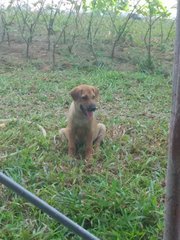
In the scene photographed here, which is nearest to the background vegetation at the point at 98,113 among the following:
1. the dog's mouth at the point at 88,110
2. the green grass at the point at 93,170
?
the green grass at the point at 93,170

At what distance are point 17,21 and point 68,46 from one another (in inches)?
69.7

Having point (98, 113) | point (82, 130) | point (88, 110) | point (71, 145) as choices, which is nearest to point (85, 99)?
point (88, 110)

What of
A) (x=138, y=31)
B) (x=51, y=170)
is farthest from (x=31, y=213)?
(x=138, y=31)

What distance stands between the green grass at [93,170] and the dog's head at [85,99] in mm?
444

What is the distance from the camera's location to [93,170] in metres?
4.00

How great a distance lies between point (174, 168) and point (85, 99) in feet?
10.8

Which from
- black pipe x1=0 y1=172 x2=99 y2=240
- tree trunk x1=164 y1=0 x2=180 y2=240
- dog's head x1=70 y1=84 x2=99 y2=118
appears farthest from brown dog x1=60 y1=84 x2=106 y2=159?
tree trunk x1=164 y1=0 x2=180 y2=240

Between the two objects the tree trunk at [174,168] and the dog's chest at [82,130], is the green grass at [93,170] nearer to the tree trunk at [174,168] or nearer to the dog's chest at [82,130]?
the dog's chest at [82,130]

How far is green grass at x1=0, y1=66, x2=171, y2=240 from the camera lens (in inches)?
121

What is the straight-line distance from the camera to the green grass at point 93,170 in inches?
121

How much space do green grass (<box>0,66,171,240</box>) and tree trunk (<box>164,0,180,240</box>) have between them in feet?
5.49

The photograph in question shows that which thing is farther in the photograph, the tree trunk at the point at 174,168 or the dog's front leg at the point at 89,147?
the dog's front leg at the point at 89,147

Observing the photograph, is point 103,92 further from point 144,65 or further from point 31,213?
point 31,213

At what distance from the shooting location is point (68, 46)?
10.9 m
